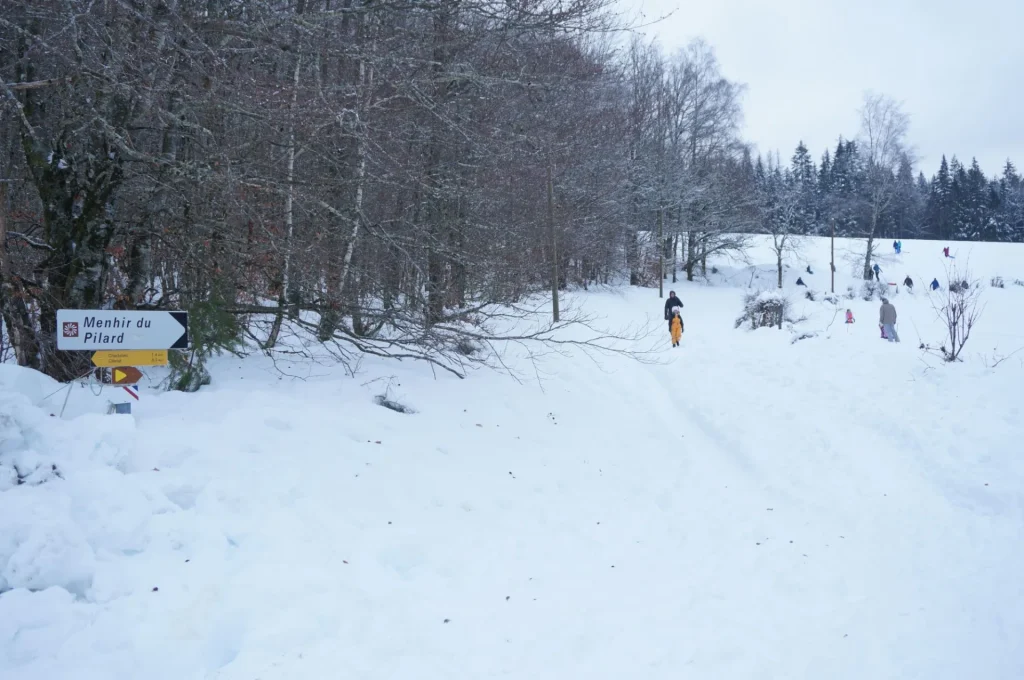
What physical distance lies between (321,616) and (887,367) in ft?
28.0

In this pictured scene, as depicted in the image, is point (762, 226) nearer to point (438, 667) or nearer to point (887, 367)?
point (887, 367)

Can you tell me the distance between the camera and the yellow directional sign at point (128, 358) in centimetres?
442

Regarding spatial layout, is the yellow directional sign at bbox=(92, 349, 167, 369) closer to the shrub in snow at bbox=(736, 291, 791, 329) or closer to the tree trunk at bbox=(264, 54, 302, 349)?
the tree trunk at bbox=(264, 54, 302, 349)

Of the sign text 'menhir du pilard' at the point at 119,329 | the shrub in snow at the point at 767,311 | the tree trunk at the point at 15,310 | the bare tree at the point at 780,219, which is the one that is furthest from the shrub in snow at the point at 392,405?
the bare tree at the point at 780,219

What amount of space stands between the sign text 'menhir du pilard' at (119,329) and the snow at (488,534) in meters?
0.49

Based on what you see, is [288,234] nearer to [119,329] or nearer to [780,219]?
[119,329]

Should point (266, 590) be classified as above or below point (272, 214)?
below

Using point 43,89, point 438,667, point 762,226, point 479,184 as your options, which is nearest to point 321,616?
point 438,667

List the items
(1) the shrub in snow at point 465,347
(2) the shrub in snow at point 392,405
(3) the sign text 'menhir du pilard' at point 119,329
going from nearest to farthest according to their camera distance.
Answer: (3) the sign text 'menhir du pilard' at point 119,329
(2) the shrub in snow at point 392,405
(1) the shrub in snow at point 465,347

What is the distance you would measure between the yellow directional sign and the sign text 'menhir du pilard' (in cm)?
4

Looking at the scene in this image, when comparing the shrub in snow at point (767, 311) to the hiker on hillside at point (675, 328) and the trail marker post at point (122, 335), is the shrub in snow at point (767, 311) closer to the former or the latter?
the hiker on hillside at point (675, 328)

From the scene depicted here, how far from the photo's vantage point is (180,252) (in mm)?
6109

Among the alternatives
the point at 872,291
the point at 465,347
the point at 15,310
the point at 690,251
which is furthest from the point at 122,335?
the point at 690,251

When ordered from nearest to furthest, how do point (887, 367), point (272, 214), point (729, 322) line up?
point (272, 214), point (887, 367), point (729, 322)
